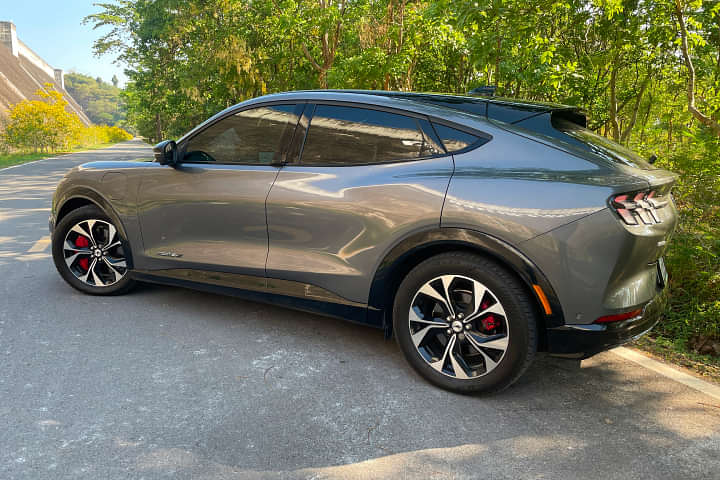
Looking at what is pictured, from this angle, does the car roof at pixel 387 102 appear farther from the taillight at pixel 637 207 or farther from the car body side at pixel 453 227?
the taillight at pixel 637 207

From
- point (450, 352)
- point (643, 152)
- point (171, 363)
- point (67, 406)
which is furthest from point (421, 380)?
point (643, 152)

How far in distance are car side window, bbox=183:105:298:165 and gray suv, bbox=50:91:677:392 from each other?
0.04ft

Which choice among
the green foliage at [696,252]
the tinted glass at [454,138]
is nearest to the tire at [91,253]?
the tinted glass at [454,138]

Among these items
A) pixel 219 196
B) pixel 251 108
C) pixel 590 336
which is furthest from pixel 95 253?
pixel 590 336

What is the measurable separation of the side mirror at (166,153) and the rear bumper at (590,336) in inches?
116

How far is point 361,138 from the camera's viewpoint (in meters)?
3.64

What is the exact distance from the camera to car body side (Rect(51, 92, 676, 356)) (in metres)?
2.88

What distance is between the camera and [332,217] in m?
3.59

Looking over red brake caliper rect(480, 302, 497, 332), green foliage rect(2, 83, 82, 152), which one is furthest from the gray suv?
green foliage rect(2, 83, 82, 152)

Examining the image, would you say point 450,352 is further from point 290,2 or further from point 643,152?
point 290,2

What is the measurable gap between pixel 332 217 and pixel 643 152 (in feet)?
11.5

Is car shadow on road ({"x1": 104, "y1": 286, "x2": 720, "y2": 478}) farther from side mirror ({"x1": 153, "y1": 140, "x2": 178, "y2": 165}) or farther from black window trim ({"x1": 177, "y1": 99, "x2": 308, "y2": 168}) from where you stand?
side mirror ({"x1": 153, "y1": 140, "x2": 178, "y2": 165})

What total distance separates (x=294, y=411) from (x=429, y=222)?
4.14 ft

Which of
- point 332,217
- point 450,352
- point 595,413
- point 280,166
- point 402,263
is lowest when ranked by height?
point 595,413
